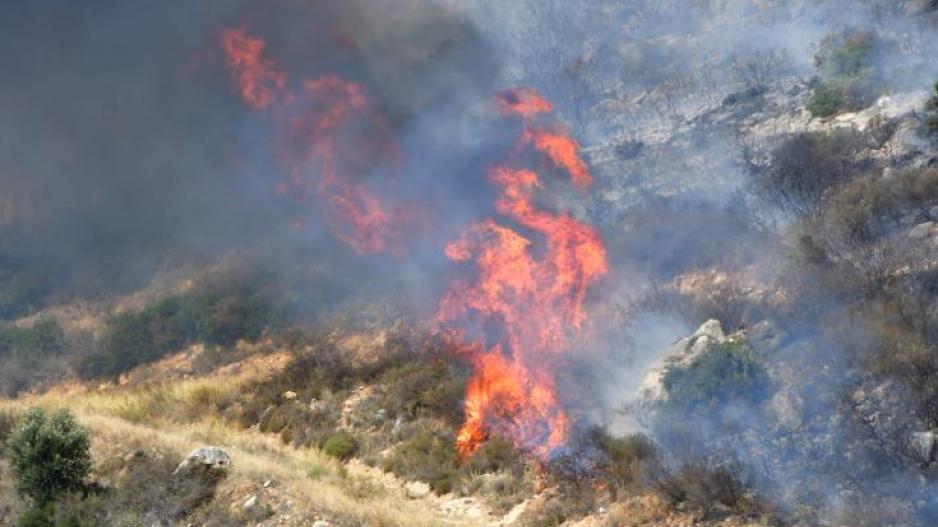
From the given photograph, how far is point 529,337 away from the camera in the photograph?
66.8ft

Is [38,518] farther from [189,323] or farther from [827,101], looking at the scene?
[827,101]

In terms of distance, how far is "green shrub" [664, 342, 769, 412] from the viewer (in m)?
14.6

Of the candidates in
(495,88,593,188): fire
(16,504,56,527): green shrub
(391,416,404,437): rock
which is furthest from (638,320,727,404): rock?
(495,88,593,188): fire

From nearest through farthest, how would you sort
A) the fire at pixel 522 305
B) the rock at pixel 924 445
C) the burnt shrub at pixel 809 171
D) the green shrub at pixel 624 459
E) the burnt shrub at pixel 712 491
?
1. the rock at pixel 924 445
2. the burnt shrub at pixel 712 491
3. the green shrub at pixel 624 459
4. the fire at pixel 522 305
5. the burnt shrub at pixel 809 171

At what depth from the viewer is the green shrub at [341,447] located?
18.5 m

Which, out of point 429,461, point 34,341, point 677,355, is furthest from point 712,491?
point 34,341

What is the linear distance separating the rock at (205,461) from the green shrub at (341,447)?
3.50 meters

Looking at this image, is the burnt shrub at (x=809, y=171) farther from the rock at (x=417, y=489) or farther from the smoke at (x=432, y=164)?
the rock at (x=417, y=489)

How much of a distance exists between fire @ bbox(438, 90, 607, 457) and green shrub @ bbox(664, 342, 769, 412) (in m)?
2.71

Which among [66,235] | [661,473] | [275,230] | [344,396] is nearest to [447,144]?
[275,230]

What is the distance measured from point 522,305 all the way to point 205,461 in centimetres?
975

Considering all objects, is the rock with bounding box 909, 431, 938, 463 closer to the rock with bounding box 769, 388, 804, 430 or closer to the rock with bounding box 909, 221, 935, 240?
the rock with bounding box 769, 388, 804, 430

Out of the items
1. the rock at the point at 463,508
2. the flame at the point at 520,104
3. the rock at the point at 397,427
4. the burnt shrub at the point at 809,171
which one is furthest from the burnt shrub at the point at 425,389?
the flame at the point at 520,104

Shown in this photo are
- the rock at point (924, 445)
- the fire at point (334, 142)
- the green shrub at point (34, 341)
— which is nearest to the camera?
the rock at point (924, 445)
